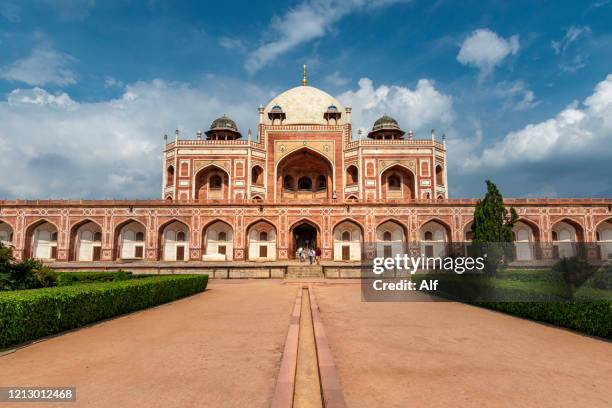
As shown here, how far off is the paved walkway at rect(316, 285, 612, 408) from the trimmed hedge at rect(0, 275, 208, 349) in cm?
472

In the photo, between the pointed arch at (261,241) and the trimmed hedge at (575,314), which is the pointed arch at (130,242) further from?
the trimmed hedge at (575,314)

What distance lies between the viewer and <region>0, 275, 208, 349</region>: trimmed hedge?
5789 mm

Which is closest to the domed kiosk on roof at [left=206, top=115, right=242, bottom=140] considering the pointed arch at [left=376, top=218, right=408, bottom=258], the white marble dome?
the white marble dome

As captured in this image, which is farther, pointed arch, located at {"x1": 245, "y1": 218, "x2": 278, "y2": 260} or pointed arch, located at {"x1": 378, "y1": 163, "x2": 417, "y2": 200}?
pointed arch, located at {"x1": 378, "y1": 163, "x2": 417, "y2": 200}

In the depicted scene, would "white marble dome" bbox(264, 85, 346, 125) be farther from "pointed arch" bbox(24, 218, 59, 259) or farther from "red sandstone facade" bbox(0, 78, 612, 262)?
"pointed arch" bbox(24, 218, 59, 259)

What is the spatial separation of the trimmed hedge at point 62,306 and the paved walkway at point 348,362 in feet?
1.19

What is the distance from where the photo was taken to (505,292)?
955 cm

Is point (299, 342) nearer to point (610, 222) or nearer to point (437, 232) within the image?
point (437, 232)

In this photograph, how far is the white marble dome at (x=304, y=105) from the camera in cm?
3744

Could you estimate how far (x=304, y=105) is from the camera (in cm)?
3825

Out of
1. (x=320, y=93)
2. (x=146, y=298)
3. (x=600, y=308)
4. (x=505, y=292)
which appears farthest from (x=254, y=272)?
(x=320, y=93)

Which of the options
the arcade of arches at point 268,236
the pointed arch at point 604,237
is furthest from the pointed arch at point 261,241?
the pointed arch at point 604,237

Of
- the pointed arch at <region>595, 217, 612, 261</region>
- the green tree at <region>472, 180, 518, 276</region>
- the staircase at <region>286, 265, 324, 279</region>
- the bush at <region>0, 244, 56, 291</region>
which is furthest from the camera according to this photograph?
the pointed arch at <region>595, 217, 612, 261</region>

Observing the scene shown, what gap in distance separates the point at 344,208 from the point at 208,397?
2335cm
